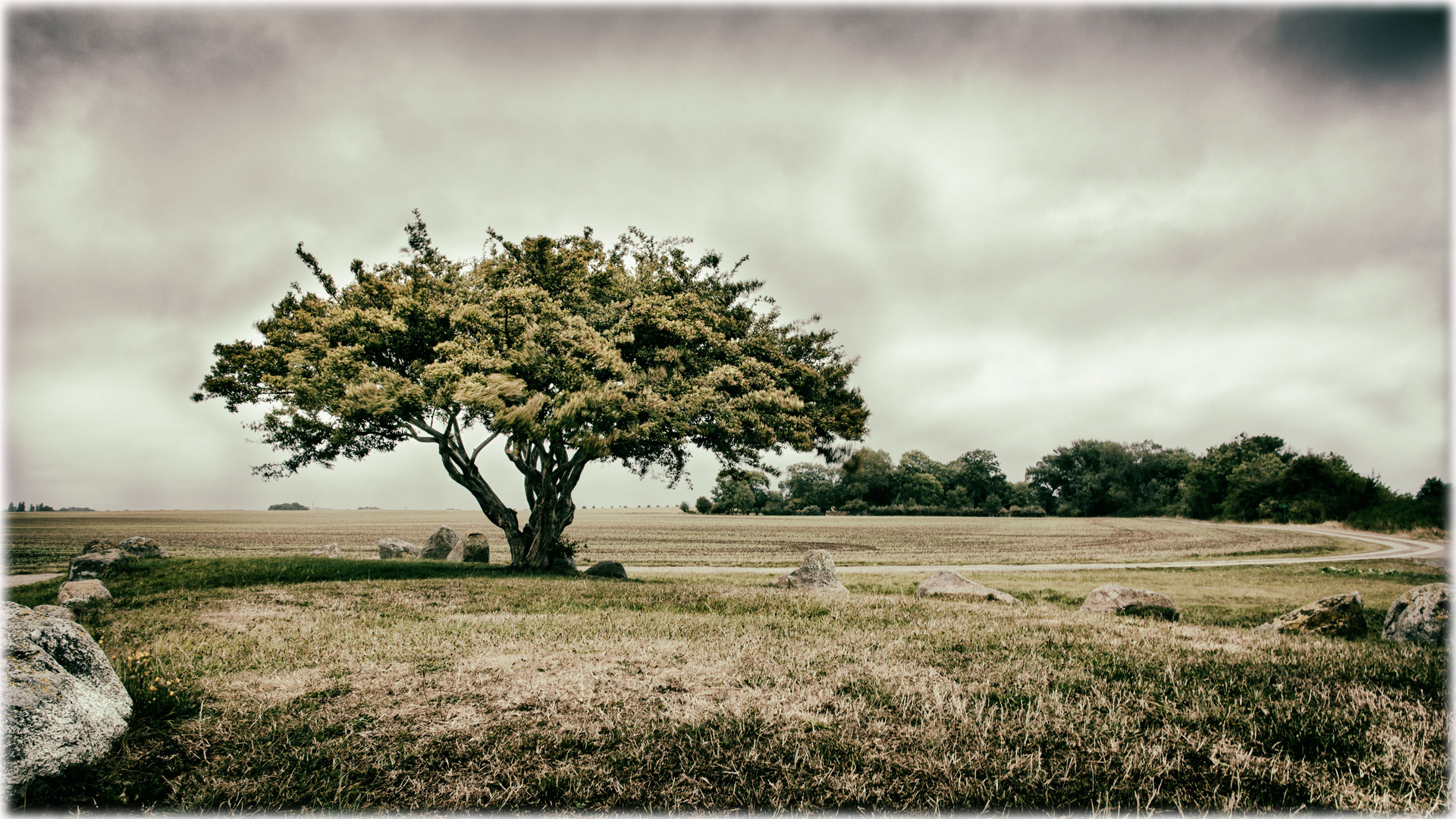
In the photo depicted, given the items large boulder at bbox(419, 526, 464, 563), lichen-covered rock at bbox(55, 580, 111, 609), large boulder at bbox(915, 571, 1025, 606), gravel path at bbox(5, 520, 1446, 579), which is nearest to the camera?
lichen-covered rock at bbox(55, 580, 111, 609)

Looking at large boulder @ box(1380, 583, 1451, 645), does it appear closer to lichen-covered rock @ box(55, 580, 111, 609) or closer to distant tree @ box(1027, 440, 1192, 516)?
lichen-covered rock @ box(55, 580, 111, 609)

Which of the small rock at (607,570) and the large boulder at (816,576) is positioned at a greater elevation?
the large boulder at (816,576)

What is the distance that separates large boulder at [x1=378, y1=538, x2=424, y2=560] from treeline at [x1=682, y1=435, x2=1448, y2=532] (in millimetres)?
55059

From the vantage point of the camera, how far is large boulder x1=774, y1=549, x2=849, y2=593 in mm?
17891

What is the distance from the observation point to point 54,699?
4.57 meters

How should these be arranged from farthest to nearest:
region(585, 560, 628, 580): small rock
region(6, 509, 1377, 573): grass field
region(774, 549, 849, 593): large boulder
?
region(6, 509, 1377, 573): grass field < region(585, 560, 628, 580): small rock < region(774, 549, 849, 593): large boulder

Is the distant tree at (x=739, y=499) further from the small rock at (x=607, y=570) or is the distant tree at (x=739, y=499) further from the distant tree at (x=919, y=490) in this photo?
the small rock at (x=607, y=570)

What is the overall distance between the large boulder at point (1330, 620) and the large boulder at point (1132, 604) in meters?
1.57

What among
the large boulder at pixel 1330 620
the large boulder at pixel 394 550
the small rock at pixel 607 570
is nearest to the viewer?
the large boulder at pixel 1330 620

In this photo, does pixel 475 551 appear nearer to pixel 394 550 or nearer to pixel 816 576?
pixel 394 550

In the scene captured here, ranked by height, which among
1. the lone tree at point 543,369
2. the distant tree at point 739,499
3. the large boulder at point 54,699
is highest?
the lone tree at point 543,369

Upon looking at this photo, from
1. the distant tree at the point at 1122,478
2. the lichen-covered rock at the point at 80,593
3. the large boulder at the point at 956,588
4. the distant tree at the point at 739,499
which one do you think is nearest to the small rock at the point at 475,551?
the lichen-covered rock at the point at 80,593

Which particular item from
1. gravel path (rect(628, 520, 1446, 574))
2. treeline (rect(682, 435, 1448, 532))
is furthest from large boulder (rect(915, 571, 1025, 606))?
treeline (rect(682, 435, 1448, 532))

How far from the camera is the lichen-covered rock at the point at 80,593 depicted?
511 inches
